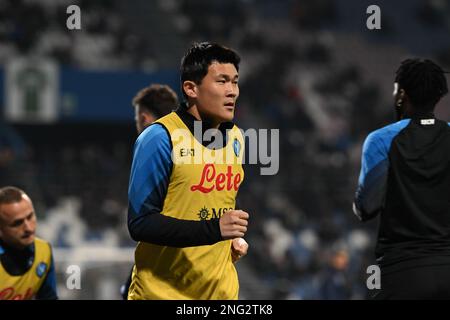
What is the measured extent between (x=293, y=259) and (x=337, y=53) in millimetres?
8475

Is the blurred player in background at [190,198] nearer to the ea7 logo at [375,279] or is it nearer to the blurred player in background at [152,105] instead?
the ea7 logo at [375,279]

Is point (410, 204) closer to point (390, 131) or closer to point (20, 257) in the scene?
point (390, 131)

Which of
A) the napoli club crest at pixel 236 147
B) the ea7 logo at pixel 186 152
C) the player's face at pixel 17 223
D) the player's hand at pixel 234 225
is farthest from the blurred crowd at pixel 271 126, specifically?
the player's hand at pixel 234 225

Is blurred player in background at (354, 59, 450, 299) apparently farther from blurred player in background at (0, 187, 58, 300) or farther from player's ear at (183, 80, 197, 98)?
blurred player in background at (0, 187, 58, 300)

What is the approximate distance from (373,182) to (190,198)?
2.47ft

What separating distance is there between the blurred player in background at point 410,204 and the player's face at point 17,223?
6.81 feet

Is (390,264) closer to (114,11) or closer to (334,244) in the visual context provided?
(334,244)

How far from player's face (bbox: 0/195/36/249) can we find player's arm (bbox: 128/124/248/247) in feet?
5.40

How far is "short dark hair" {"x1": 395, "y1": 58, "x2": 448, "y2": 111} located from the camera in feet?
12.2

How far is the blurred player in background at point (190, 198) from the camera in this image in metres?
3.34

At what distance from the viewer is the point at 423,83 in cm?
371

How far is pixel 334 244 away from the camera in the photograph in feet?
49.0

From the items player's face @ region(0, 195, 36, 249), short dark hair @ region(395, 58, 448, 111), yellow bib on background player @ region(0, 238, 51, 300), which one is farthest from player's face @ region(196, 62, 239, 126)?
yellow bib on background player @ region(0, 238, 51, 300)

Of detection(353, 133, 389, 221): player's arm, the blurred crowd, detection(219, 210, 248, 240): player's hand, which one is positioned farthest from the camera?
the blurred crowd
